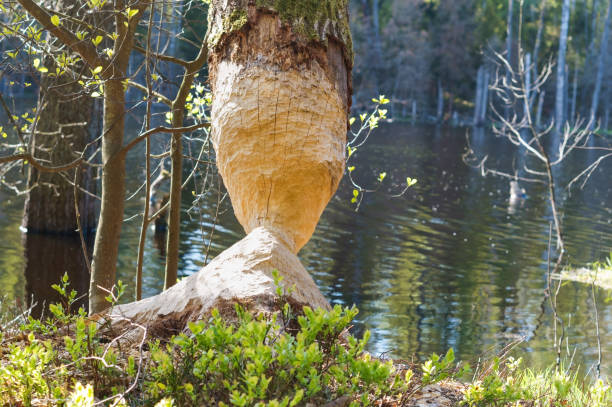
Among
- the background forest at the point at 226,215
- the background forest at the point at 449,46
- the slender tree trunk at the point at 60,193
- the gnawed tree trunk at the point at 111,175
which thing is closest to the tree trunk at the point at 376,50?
the background forest at the point at 449,46

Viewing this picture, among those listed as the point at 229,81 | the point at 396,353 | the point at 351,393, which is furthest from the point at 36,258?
the point at 351,393

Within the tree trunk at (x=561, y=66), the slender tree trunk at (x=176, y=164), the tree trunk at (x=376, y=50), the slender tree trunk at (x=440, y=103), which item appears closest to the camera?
the slender tree trunk at (x=176, y=164)

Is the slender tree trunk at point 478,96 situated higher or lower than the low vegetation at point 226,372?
higher

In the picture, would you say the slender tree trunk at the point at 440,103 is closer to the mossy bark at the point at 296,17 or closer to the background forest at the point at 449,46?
the background forest at the point at 449,46

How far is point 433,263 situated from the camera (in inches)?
503

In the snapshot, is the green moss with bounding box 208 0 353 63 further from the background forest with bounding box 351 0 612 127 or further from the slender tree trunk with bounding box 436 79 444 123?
the slender tree trunk with bounding box 436 79 444 123

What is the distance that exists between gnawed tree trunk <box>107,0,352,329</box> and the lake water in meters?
1.72

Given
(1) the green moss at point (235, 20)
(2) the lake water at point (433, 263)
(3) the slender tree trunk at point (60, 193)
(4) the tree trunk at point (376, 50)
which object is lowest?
(2) the lake water at point (433, 263)

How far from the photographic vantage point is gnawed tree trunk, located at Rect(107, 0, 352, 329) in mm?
3527

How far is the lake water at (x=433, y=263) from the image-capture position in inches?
358

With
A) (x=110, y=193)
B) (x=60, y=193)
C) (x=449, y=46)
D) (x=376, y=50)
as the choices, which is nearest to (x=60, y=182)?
(x=60, y=193)

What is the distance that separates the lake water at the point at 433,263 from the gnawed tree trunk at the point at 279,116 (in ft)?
5.63

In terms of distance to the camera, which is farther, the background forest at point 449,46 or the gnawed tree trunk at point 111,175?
the background forest at point 449,46

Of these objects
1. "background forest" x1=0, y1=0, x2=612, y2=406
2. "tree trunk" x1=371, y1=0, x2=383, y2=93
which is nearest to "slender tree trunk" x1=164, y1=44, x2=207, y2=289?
"background forest" x1=0, y1=0, x2=612, y2=406
